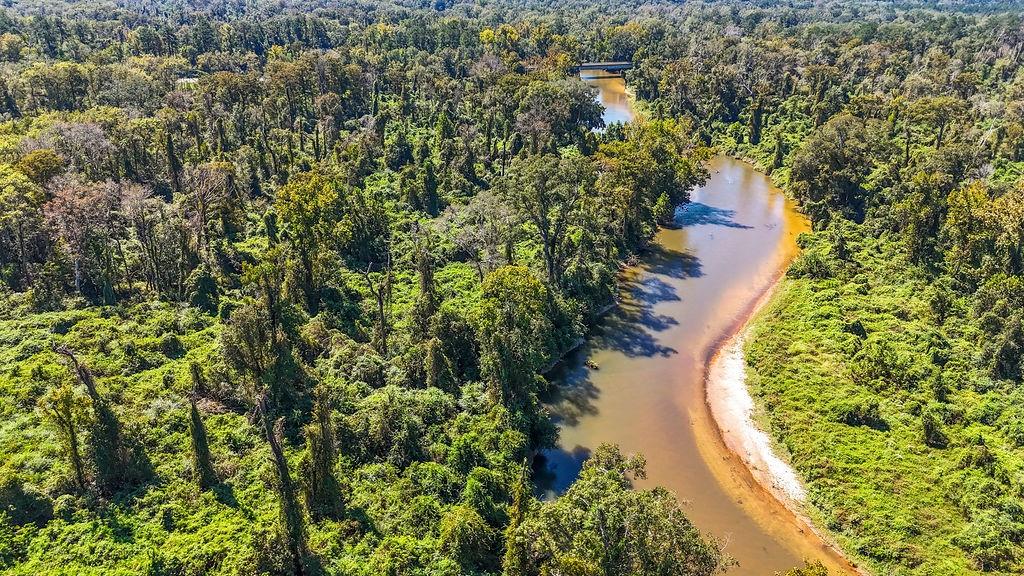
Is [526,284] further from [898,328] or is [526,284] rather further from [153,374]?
[898,328]

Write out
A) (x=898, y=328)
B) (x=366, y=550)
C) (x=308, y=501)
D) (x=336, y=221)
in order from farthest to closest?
(x=336, y=221), (x=898, y=328), (x=308, y=501), (x=366, y=550)

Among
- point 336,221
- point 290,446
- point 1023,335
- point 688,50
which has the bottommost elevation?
point 290,446

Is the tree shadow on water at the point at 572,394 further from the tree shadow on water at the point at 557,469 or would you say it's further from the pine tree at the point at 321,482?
the pine tree at the point at 321,482

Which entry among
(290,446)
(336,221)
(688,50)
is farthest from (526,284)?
(688,50)

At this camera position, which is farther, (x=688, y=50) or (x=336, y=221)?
(x=688, y=50)

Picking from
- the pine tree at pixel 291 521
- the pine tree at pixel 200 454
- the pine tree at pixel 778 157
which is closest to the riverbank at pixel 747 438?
the pine tree at pixel 291 521

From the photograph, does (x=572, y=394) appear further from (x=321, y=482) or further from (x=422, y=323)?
(x=321, y=482)

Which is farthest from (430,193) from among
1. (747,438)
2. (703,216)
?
(747,438)

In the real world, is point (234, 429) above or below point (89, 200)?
below
